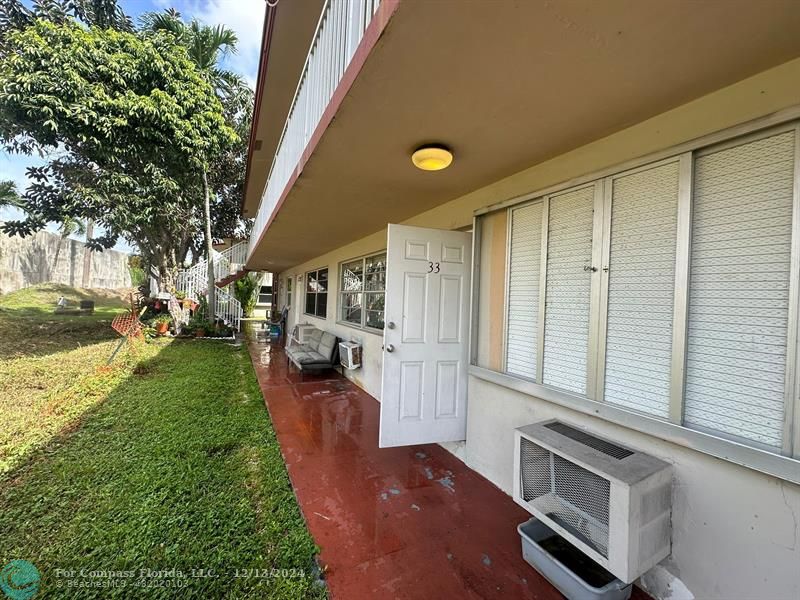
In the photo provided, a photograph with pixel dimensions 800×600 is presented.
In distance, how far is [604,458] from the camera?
1.75 m

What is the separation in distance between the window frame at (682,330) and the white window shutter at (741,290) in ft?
0.12

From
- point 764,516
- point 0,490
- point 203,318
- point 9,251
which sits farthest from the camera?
point 9,251

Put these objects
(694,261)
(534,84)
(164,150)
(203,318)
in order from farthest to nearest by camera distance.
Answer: (203,318) → (164,150) → (694,261) → (534,84)

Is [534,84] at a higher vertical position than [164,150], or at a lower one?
lower

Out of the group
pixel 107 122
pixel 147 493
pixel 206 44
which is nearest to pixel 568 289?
pixel 147 493

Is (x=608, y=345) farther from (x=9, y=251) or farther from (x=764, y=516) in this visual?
(x=9, y=251)

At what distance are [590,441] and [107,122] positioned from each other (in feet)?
34.8

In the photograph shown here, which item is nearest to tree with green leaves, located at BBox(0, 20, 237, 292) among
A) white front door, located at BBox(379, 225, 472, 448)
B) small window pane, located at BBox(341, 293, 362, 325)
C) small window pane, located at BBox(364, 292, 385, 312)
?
small window pane, located at BBox(341, 293, 362, 325)

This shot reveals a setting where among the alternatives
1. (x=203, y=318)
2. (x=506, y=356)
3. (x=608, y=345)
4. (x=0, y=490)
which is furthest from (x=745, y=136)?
(x=203, y=318)

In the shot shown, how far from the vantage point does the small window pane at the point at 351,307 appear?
601 cm

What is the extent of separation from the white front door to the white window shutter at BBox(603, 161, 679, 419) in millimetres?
1387

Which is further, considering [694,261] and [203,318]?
[203,318]

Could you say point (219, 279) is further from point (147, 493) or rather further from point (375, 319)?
point (147, 493)

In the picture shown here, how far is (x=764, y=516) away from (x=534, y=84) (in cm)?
212
